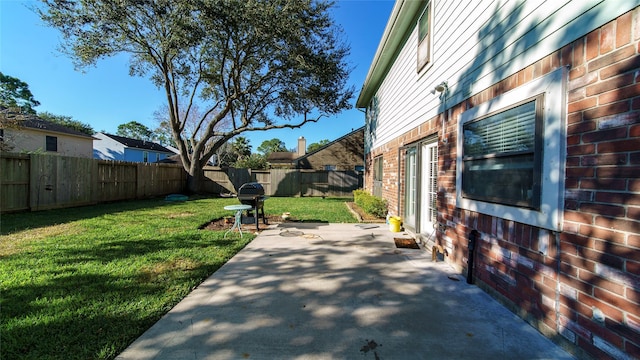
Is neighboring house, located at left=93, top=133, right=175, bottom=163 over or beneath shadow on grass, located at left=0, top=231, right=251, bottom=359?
over

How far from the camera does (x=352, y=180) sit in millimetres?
16594

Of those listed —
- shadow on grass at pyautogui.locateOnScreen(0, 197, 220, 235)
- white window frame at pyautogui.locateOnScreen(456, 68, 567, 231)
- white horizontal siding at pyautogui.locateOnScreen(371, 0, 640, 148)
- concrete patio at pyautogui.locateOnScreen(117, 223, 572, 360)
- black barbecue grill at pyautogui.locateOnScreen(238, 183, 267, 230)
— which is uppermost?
white horizontal siding at pyautogui.locateOnScreen(371, 0, 640, 148)

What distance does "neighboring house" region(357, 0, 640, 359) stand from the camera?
169cm

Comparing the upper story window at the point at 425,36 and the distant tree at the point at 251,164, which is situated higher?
the upper story window at the point at 425,36

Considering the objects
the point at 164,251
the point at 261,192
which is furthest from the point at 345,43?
the point at 164,251

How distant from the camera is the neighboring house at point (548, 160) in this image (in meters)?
1.69

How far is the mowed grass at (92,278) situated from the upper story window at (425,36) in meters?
4.86

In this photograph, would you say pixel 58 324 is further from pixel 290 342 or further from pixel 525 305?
pixel 525 305

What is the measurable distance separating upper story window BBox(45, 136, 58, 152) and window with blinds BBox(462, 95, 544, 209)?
94.7 feet

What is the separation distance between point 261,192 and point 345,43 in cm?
955

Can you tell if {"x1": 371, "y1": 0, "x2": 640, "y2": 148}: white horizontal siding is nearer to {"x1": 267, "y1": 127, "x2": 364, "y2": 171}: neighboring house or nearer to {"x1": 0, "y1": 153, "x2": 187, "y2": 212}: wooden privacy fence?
{"x1": 0, "y1": 153, "x2": 187, "y2": 212}: wooden privacy fence

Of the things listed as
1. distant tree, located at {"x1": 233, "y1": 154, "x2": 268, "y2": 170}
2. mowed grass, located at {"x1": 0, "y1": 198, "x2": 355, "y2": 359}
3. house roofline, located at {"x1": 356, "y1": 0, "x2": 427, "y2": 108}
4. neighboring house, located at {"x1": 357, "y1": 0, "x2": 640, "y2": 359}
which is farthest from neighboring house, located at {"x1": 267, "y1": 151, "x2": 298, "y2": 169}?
neighboring house, located at {"x1": 357, "y1": 0, "x2": 640, "y2": 359}

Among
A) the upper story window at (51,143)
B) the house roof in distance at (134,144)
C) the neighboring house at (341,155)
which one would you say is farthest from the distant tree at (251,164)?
the upper story window at (51,143)

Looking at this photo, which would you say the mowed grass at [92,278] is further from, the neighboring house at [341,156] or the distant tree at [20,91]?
the distant tree at [20,91]
